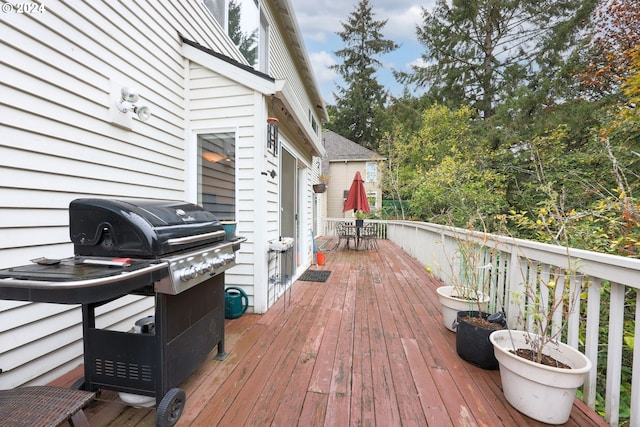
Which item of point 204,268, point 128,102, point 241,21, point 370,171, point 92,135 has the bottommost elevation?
point 204,268

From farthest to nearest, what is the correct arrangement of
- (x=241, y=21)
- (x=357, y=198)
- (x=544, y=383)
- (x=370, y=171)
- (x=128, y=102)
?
(x=370, y=171)
(x=357, y=198)
(x=241, y=21)
(x=128, y=102)
(x=544, y=383)

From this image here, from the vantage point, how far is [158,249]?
4.67 feet

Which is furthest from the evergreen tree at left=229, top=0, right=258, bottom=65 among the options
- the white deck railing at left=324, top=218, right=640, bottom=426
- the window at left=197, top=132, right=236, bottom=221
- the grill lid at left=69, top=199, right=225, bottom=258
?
the white deck railing at left=324, top=218, right=640, bottom=426

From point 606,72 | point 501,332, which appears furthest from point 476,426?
point 606,72

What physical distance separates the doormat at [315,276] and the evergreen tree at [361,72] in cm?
1774

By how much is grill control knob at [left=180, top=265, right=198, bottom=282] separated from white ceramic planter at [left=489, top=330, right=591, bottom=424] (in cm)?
203

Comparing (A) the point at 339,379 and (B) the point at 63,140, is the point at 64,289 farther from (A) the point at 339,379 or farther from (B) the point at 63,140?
(A) the point at 339,379

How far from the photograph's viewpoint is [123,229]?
1427 millimetres

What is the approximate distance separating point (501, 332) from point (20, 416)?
275cm

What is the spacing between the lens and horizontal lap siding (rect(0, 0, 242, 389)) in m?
1.66

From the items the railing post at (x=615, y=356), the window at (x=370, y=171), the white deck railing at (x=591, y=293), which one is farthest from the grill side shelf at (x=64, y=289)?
the window at (x=370, y=171)

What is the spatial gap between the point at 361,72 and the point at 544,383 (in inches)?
939

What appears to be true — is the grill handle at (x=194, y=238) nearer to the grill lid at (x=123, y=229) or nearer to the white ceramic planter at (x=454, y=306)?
the grill lid at (x=123, y=229)

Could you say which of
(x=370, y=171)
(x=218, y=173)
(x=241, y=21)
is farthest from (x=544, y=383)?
(x=370, y=171)
